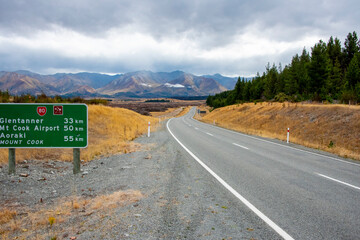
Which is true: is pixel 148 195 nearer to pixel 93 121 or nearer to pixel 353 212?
pixel 353 212

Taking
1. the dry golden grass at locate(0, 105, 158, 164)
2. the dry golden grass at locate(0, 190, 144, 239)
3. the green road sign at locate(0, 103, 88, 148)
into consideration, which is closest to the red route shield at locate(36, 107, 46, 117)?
the green road sign at locate(0, 103, 88, 148)

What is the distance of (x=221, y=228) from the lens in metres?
3.59

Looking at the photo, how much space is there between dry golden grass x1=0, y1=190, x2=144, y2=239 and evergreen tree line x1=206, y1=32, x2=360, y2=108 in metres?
33.7

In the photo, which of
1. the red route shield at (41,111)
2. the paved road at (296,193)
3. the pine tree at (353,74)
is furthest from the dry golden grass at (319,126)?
the pine tree at (353,74)

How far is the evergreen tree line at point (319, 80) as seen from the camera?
40.4m

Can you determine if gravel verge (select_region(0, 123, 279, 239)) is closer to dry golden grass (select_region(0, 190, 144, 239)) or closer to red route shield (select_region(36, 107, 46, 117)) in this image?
dry golden grass (select_region(0, 190, 144, 239))

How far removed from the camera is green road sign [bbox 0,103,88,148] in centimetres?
694

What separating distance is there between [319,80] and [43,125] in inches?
1811

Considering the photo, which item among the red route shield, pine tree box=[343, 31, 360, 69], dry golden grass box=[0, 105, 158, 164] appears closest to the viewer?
the red route shield

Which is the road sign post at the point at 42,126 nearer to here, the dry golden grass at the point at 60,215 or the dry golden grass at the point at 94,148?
the dry golden grass at the point at 94,148

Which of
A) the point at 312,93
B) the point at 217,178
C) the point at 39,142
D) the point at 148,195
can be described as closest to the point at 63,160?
the point at 39,142

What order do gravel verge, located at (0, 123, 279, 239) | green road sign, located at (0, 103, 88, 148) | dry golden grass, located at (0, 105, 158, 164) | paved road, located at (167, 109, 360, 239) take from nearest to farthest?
gravel verge, located at (0, 123, 279, 239) < paved road, located at (167, 109, 360, 239) < green road sign, located at (0, 103, 88, 148) < dry golden grass, located at (0, 105, 158, 164)

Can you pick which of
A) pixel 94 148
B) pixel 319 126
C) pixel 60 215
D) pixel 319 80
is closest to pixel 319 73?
pixel 319 80

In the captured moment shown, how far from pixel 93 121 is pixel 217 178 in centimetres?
1483
